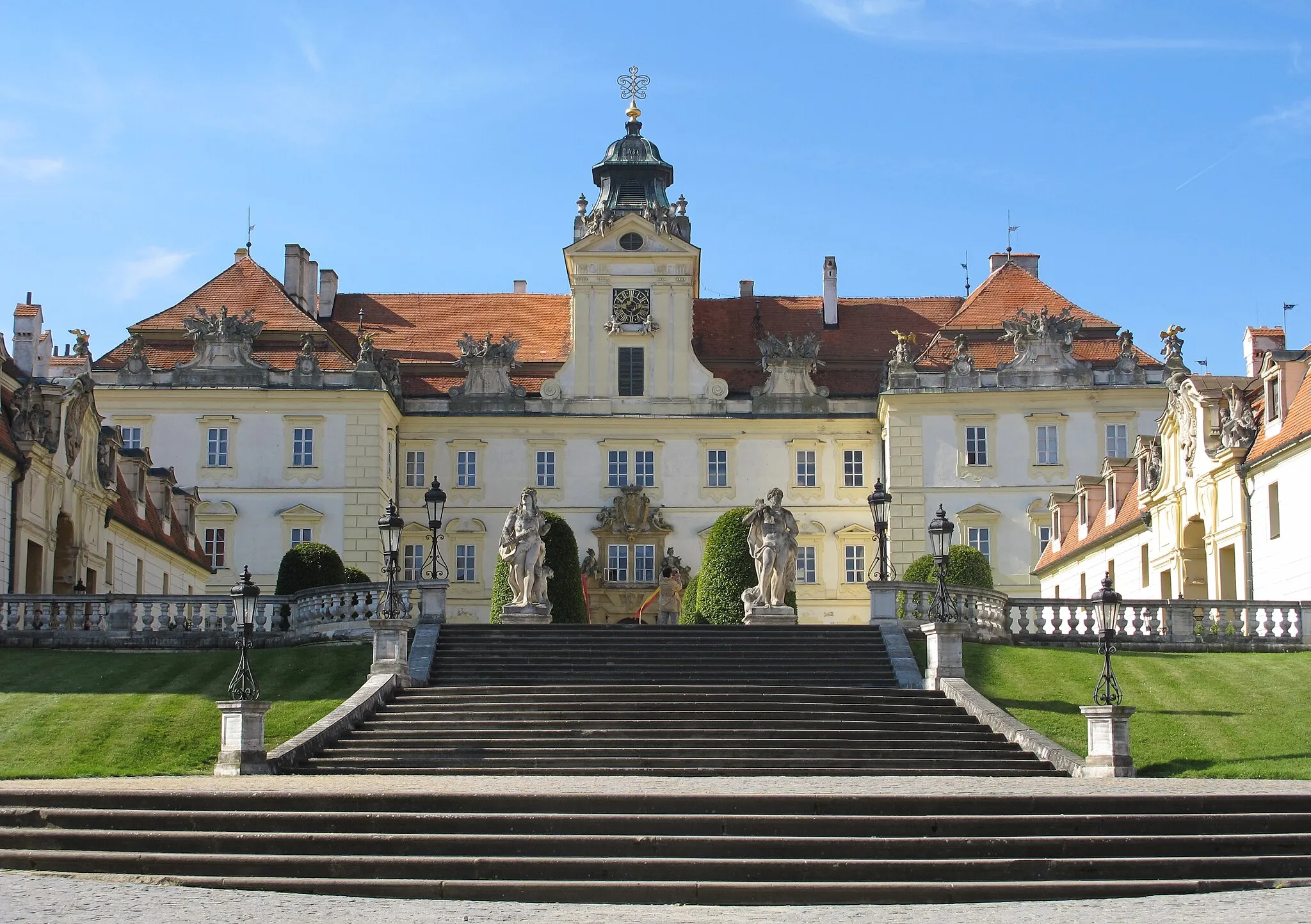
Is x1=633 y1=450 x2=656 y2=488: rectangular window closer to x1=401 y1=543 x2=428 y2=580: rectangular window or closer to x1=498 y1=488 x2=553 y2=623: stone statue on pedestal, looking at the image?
x1=401 y1=543 x2=428 y2=580: rectangular window

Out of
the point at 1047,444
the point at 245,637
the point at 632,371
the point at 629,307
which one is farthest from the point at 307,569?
the point at 1047,444

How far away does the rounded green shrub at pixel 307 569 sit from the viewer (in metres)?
41.0

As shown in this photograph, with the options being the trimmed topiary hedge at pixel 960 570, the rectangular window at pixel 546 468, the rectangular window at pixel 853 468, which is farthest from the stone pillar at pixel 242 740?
the rectangular window at pixel 853 468

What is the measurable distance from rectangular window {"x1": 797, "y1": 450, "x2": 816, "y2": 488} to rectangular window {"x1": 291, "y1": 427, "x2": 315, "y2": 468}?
16.5m

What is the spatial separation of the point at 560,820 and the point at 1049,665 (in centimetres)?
1590

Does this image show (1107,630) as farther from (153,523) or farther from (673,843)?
(153,523)

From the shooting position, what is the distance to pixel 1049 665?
106 ft

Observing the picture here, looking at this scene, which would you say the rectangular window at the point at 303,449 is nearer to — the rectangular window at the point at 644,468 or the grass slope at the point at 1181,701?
the rectangular window at the point at 644,468

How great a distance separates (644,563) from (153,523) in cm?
1738

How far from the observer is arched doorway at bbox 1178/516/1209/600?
42.1m

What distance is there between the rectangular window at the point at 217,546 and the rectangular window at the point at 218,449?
221 cm

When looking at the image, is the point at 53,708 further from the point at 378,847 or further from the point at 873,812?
the point at 873,812

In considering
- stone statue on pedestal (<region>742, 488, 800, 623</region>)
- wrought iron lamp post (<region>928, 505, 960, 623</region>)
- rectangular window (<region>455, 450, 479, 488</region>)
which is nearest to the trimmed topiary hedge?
stone statue on pedestal (<region>742, 488, 800, 623</region>)

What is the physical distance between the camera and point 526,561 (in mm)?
35844
